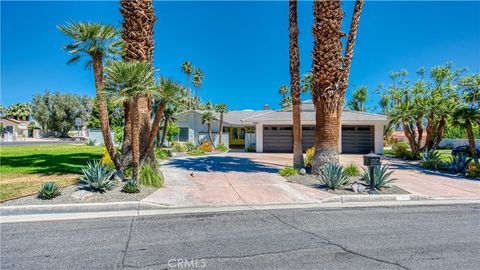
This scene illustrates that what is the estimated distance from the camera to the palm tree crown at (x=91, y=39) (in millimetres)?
9133

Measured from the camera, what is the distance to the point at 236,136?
116 feet

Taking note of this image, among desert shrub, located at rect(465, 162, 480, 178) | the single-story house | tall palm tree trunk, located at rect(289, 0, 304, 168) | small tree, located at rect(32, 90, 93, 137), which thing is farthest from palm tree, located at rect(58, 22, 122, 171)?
small tree, located at rect(32, 90, 93, 137)

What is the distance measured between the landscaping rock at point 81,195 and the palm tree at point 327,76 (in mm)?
8116

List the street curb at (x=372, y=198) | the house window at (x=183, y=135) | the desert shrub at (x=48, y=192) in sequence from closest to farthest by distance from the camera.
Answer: the desert shrub at (x=48, y=192) < the street curb at (x=372, y=198) < the house window at (x=183, y=135)

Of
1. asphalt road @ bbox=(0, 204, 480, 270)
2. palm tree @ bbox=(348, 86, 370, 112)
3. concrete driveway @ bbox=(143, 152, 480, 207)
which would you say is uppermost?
palm tree @ bbox=(348, 86, 370, 112)

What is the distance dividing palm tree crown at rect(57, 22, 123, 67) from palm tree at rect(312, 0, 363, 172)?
24.6 feet

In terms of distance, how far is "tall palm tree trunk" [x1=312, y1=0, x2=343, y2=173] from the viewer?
38.7 ft

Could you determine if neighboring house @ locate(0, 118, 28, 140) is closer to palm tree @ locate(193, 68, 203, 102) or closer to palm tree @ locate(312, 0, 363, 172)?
palm tree @ locate(193, 68, 203, 102)

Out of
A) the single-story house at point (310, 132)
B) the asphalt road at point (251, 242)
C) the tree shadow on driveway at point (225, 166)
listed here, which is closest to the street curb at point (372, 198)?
the asphalt road at point (251, 242)

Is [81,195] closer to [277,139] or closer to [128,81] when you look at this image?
[128,81]

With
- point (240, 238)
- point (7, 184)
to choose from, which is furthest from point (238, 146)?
point (240, 238)

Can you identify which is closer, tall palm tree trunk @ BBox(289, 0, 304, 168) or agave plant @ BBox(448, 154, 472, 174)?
tall palm tree trunk @ BBox(289, 0, 304, 168)

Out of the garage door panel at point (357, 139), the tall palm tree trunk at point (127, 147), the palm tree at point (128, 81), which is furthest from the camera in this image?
the garage door panel at point (357, 139)

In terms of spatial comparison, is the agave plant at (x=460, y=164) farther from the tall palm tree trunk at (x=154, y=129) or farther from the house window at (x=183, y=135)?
the house window at (x=183, y=135)
